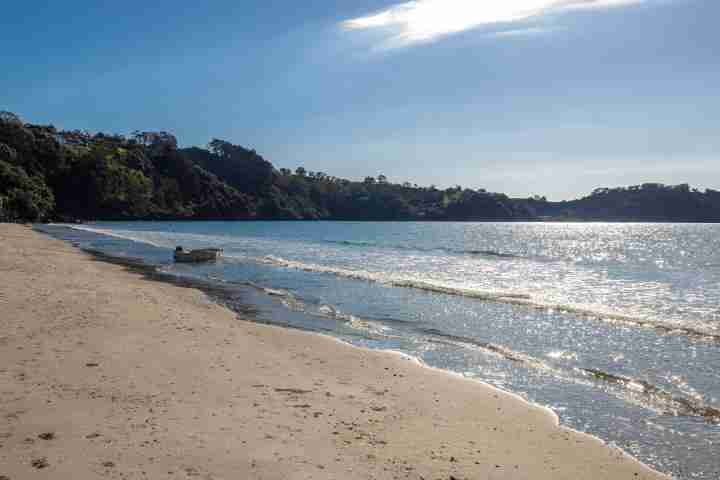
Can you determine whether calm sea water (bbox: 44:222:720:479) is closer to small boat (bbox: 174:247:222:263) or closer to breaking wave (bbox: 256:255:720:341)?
breaking wave (bbox: 256:255:720:341)

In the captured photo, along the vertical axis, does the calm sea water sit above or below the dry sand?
below

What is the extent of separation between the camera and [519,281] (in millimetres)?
30516

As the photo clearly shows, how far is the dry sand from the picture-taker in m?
5.78

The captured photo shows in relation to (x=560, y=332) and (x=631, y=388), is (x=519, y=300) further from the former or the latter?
(x=631, y=388)

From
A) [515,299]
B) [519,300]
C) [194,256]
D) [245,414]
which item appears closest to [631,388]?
[245,414]

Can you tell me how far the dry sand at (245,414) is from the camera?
19.0 ft

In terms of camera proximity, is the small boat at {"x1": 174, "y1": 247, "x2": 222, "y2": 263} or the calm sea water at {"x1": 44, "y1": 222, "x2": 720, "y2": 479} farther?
the small boat at {"x1": 174, "y1": 247, "x2": 222, "y2": 263}

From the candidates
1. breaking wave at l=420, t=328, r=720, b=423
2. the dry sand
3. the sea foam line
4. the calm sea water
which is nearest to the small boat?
the calm sea water

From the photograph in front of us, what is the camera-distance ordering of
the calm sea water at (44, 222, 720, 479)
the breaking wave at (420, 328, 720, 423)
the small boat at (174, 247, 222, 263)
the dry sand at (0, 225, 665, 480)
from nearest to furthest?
the dry sand at (0, 225, 665, 480) → the calm sea water at (44, 222, 720, 479) → the breaking wave at (420, 328, 720, 423) → the small boat at (174, 247, 222, 263)

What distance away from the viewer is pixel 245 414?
7316 mm

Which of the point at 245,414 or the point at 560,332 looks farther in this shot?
the point at 560,332

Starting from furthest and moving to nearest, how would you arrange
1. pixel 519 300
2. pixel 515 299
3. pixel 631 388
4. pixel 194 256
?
pixel 194 256 → pixel 515 299 → pixel 519 300 → pixel 631 388

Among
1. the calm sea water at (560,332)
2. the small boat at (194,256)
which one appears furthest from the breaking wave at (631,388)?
the small boat at (194,256)

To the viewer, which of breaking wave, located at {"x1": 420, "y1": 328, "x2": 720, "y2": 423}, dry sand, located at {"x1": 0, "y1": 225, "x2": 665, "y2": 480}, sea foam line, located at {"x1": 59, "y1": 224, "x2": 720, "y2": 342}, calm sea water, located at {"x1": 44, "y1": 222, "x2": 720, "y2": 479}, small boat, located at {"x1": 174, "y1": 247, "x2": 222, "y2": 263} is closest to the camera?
dry sand, located at {"x1": 0, "y1": 225, "x2": 665, "y2": 480}
